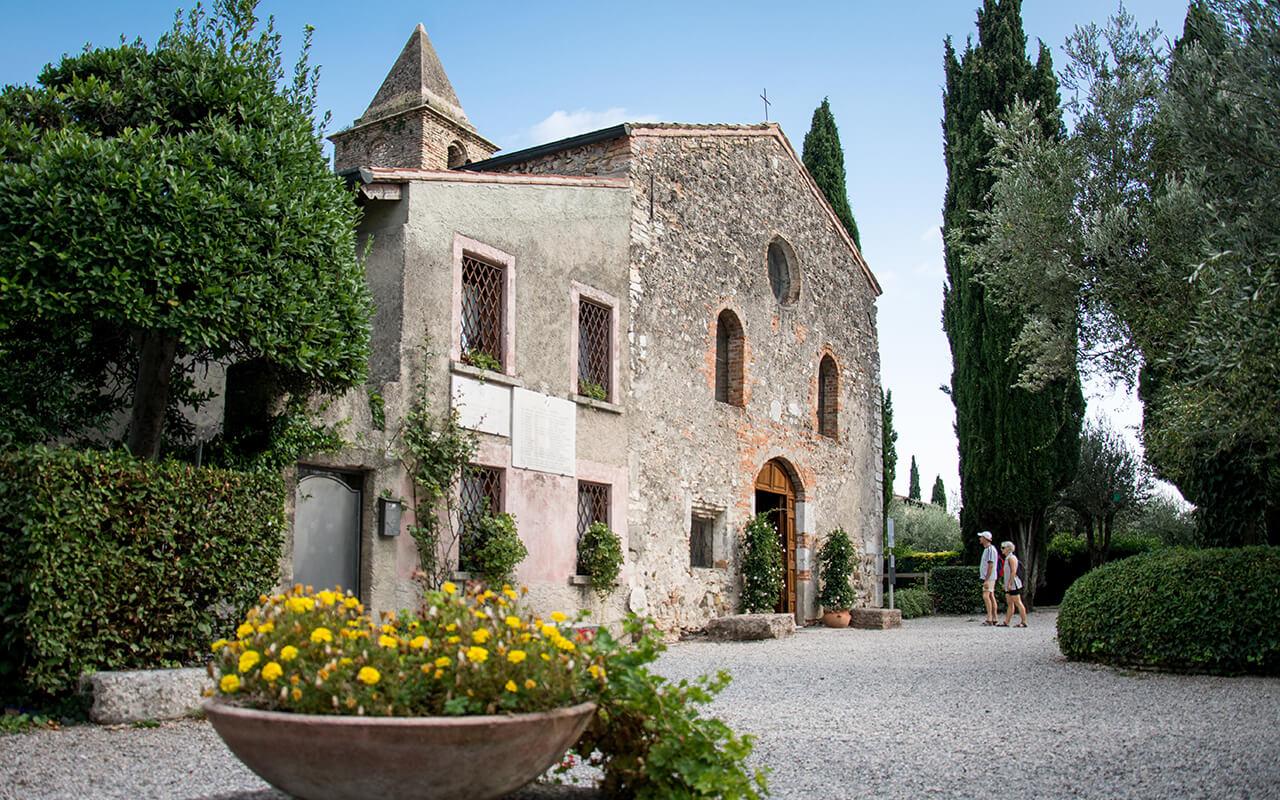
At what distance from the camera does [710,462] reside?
14836mm

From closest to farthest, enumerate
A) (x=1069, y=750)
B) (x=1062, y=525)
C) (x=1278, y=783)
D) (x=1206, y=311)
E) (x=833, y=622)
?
(x=1278, y=783) → (x=1069, y=750) → (x=1206, y=311) → (x=833, y=622) → (x=1062, y=525)

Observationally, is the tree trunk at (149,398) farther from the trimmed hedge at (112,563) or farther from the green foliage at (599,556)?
the green foliage at (599,556)

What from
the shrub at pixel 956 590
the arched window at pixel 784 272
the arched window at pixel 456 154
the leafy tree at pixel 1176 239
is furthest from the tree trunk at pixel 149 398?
the shrub at pixel 956 590

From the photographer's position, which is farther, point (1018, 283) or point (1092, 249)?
point (1018, 283)

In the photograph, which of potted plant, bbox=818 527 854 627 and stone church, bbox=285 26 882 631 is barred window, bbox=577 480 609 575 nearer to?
stone church, bbox=285 26 882 631

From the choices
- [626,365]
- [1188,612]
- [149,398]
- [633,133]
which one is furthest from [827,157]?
[149,398]

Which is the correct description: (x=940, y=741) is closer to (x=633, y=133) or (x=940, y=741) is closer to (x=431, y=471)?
(x=431, y=471)

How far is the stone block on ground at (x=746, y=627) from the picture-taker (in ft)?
45.2

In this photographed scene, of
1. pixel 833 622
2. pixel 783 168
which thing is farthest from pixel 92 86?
pixel 833 622

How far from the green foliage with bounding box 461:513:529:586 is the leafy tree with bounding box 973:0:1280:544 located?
5862mm

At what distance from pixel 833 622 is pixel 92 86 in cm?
1326

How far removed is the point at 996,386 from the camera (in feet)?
69.1

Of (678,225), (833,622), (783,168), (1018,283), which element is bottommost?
(833,622)

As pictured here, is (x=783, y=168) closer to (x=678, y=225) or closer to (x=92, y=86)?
(x=678, y=225)
